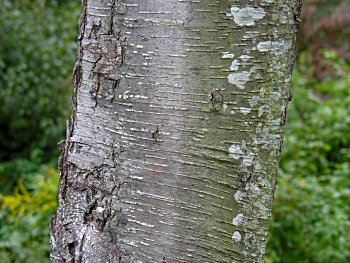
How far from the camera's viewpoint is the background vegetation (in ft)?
11.4

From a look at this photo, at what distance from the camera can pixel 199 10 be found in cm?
117

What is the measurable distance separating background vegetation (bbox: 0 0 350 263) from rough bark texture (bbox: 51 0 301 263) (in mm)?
2130

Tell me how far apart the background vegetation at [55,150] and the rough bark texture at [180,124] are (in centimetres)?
213

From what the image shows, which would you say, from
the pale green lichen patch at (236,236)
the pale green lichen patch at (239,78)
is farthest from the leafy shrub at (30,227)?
the pale green lichen patch at (239,78)

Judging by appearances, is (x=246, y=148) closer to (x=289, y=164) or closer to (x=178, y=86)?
(x=178, y=86)

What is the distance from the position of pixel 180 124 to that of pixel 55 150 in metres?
4.06

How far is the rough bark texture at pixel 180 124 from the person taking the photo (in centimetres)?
118

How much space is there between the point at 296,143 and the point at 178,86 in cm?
350

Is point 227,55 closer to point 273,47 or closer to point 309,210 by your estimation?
point 273,47

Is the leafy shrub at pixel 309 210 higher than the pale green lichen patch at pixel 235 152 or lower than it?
lower

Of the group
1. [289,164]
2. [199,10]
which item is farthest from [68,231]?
[289,164]

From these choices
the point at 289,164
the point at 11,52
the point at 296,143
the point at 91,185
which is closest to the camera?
the point at 91,185

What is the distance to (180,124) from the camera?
4.02 ft

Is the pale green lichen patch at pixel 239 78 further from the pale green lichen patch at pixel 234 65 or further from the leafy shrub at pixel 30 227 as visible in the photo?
the leafy shrub at pixel 30 227
